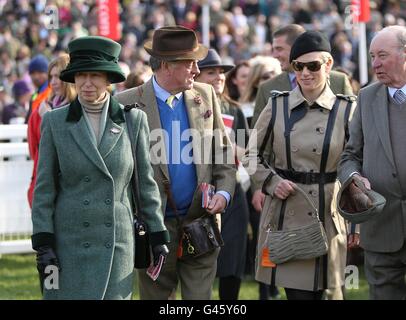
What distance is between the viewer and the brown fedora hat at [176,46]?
7156mm

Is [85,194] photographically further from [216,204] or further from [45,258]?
[216,204]

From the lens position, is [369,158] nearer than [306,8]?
Yes

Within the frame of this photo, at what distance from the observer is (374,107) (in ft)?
A: 22.7

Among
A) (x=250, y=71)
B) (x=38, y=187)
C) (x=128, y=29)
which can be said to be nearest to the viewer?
(x=38, y=187)

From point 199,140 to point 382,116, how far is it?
3.93 ft

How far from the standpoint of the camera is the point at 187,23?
1149 inches

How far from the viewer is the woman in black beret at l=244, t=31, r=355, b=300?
7223mm

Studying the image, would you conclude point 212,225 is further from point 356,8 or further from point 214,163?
point 356,8

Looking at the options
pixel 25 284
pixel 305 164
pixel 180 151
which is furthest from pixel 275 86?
pixel 25 284

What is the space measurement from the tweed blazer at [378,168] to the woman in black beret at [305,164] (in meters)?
0.30
